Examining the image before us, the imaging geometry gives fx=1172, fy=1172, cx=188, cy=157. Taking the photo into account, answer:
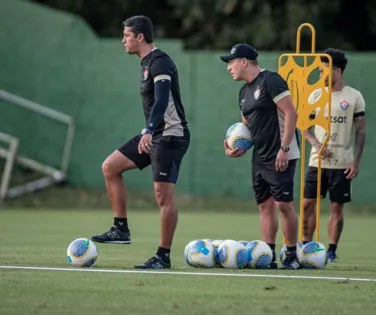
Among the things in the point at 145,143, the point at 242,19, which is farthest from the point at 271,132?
the point at 242,19

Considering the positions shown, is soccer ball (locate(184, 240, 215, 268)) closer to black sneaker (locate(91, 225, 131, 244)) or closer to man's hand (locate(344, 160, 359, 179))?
black sneaker (locate(91, 225, 131, 244))

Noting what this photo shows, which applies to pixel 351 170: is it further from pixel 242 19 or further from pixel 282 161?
pixel 242 19

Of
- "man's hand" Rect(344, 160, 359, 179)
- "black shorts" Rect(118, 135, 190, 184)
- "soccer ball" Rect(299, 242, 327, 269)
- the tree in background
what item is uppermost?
the tree in background

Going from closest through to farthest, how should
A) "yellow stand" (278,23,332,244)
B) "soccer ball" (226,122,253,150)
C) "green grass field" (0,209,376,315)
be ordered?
"green grass field" (0,209,376,315)
"soccer ball" (226,122,253,150)
"yellow stand" (278,23,332,244)

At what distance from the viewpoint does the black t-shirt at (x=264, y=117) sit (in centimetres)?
1104

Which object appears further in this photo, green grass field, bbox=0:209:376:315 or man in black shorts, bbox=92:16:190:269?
man in black shorts, bbox=92:16:190:269

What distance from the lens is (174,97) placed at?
36.0ft

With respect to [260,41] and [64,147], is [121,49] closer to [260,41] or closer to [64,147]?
[64,147]

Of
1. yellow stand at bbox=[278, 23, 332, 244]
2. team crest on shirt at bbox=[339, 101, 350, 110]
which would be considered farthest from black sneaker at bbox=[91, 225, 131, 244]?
team crest on shirt at bbox=[339, 101, 350, 110]

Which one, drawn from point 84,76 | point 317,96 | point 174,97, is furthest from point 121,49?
point 174,97

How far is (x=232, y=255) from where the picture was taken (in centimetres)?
1077

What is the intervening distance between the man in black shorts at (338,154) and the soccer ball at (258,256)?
2.09 m

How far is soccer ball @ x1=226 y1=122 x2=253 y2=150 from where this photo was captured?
11.3 m

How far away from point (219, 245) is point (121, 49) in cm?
1259
